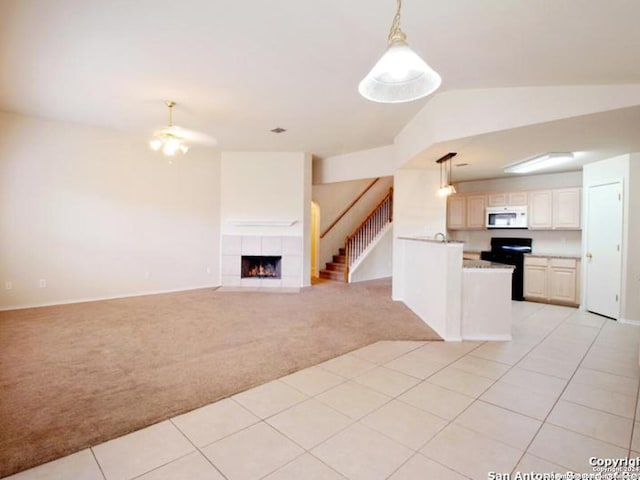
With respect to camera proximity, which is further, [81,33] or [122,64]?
[122,64]

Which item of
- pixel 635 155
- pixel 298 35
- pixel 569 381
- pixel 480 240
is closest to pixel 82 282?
pixel 298 35

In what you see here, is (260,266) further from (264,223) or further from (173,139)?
(173,139)

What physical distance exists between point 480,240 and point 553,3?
237 inches

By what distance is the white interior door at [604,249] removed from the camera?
489 cm

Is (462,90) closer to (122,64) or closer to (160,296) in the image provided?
(122,64)

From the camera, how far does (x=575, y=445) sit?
1.97m

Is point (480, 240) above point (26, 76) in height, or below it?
below

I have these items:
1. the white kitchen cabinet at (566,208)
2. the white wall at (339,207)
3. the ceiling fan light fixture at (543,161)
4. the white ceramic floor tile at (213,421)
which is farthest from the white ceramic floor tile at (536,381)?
the white wall at (339,207)

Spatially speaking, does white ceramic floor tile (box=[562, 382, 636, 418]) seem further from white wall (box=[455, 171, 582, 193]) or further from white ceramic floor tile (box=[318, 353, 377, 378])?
white wall (box=[455, 171, 582, 193])

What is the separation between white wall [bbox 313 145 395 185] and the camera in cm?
688

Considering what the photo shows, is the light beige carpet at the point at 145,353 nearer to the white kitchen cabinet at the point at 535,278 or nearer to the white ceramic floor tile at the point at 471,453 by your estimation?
the white ceramic floor tile at the point at 471,453

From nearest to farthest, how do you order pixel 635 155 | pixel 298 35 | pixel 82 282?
pixel 298 35 < pixel 635 155 < pixel 82 282

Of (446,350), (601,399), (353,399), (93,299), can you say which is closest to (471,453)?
(353,399)

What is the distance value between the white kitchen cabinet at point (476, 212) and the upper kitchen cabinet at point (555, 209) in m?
0.90
